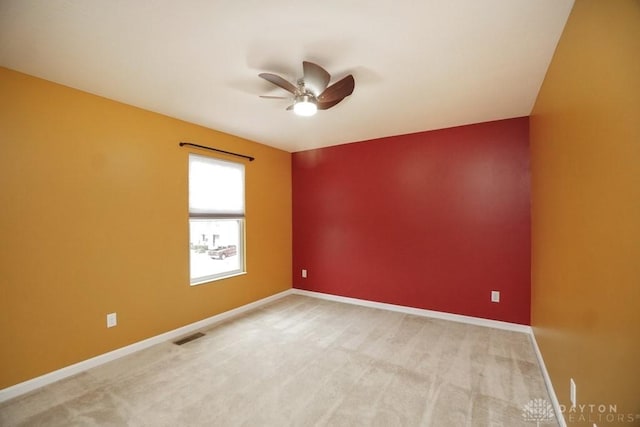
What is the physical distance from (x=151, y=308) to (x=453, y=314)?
11.7ft

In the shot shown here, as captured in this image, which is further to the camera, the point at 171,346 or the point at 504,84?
the point at 171,346

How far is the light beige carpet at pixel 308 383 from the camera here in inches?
67.4

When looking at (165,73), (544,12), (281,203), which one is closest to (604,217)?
(544,12)

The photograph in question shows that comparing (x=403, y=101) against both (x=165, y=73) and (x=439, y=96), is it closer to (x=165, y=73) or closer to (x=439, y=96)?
(x=439, y=96)

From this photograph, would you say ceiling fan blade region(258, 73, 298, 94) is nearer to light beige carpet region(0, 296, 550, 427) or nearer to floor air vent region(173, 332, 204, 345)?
light beige carpet region(0, 296, 550, 427)

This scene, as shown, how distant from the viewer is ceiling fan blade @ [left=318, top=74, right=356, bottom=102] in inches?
76.3

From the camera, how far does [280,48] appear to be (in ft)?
5.79

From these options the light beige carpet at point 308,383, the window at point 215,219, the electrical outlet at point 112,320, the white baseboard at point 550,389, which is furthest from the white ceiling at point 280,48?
the light beige carpet at point 308,383

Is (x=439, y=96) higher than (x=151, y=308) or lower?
higher

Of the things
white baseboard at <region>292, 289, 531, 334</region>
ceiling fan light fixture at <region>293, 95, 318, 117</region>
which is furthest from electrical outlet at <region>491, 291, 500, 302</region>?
ceiling fan light fixture at <region>293, 95, 318, 117</region>

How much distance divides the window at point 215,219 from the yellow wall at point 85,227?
15 cm

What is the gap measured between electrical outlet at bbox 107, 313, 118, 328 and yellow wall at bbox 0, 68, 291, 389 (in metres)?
0.04

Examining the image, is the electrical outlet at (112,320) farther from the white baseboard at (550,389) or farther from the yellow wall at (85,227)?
the white baseboard at (550,389)

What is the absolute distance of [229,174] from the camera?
3645 millimetres
